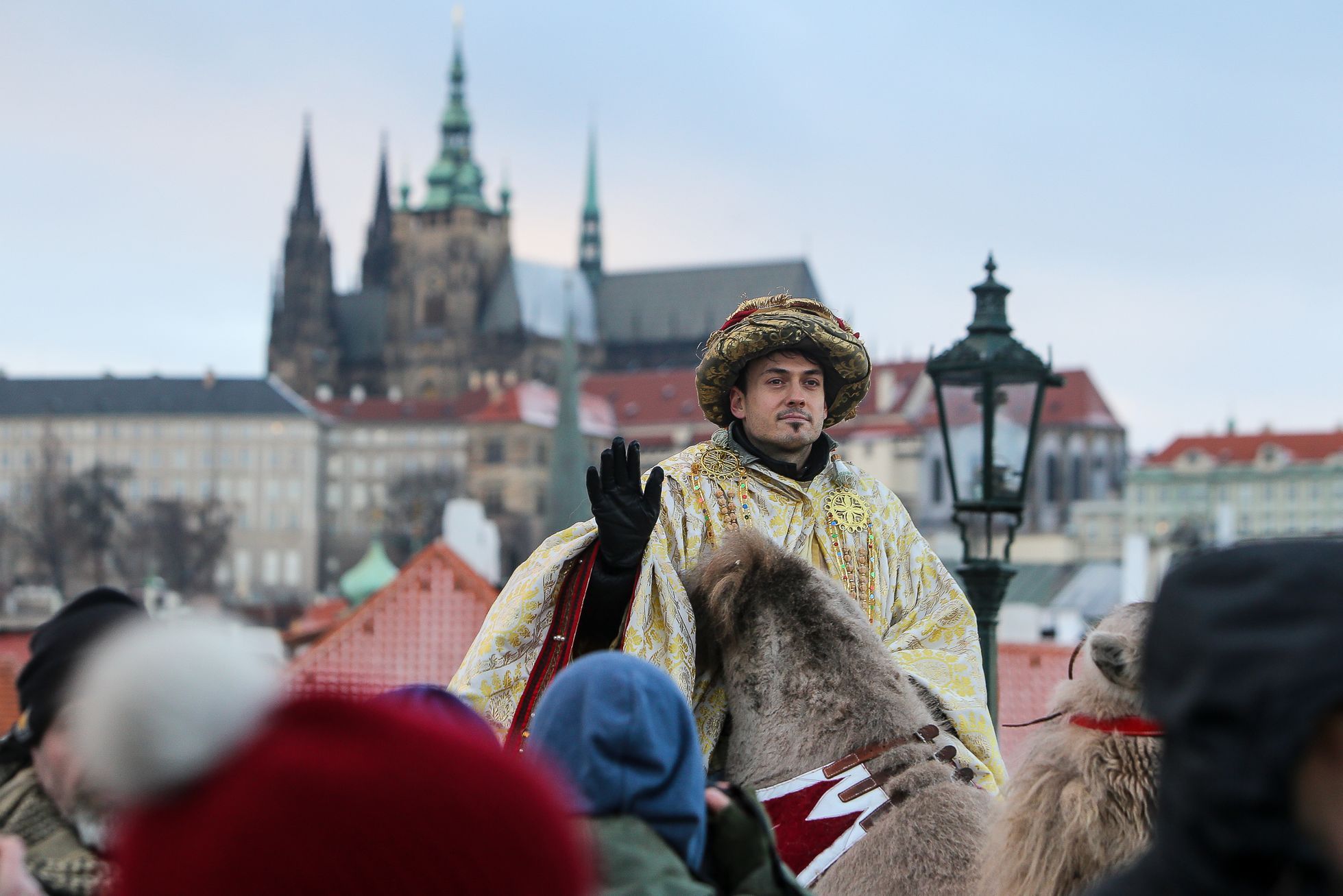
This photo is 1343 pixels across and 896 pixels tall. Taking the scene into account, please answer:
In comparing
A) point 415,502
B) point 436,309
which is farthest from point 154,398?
point 415,502

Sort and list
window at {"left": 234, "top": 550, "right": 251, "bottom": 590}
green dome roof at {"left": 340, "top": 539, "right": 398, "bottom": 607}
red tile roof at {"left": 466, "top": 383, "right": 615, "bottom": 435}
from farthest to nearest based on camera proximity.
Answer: window at {"left": 234, "top": 550, "right": 251, "bottom": 590}, red tile roof at {"left": 466, "top": 383, "right": 615, "bottom": 435}, green dome roof at {"left": 340, "top": 539, "right": 398, "bottom": 607}

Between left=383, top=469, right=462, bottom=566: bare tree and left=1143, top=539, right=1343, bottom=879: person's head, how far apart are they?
3785 inches

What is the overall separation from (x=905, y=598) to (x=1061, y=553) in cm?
7918

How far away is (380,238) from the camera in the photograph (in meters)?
137

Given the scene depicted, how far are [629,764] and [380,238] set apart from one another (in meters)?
138

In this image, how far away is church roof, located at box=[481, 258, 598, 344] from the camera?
117 metres

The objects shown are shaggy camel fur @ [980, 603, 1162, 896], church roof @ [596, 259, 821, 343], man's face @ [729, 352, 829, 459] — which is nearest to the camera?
shaggy camel fur @ [980, 603, 1162, 896]

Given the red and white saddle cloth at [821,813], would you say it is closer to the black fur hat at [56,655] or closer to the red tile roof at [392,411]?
the black fur hat at [56,655]

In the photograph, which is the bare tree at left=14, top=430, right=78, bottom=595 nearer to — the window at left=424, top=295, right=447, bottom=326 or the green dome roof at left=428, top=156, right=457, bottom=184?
the window at left=424, top=295, right=447, bottom=326

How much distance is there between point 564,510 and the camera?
77250mm

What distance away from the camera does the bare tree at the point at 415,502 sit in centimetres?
10000

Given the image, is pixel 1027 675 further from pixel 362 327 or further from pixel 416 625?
pixel 362 327

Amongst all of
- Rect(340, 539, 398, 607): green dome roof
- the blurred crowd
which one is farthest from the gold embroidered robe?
Rect(340, 539, 398, 607): green dome roof

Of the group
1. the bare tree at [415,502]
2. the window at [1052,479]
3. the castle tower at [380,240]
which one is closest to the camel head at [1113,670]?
the window at [1052,479]
